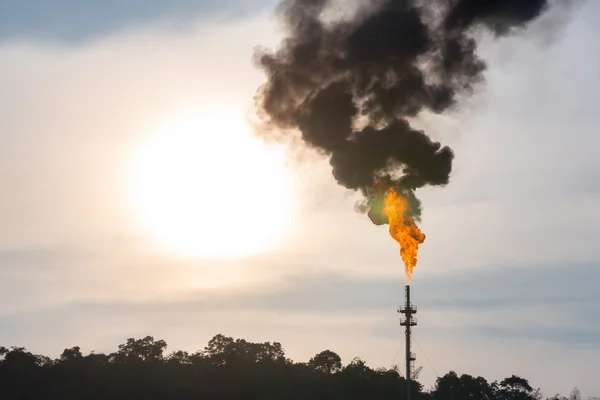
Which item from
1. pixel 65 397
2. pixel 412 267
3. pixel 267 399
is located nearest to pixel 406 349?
pixel 412 267

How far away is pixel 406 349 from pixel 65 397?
81343 millimetres

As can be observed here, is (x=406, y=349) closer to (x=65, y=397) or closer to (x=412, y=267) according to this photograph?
(x=412, y=267)

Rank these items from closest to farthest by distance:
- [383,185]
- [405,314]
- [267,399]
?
[383,185]
[405,314]
[267,399]

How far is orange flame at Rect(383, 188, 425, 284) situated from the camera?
12288 cm

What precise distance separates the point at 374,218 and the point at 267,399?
83348 millimetres

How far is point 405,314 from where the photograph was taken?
140 metres

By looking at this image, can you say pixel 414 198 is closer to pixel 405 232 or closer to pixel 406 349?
pixel 405 232

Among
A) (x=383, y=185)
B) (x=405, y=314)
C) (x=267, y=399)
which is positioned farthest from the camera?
(x=267, y=399)

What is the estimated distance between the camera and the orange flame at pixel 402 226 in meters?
123

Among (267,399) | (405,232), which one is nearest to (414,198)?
→ (405,232)

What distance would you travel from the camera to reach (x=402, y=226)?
4884 inches

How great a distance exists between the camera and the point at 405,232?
4899 inches

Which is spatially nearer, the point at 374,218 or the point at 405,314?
the point at 374,218

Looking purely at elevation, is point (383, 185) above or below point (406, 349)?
above
